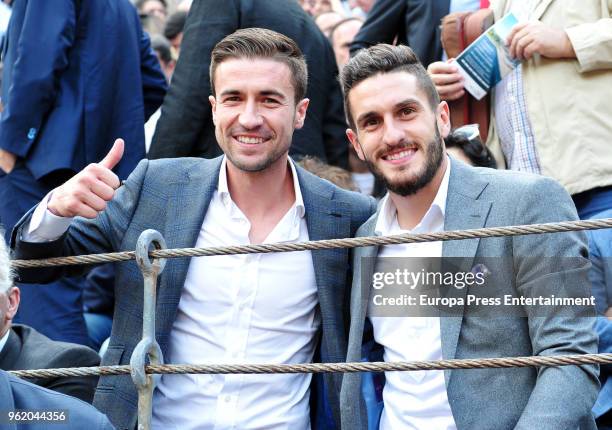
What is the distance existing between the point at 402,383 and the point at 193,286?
0.81 meters

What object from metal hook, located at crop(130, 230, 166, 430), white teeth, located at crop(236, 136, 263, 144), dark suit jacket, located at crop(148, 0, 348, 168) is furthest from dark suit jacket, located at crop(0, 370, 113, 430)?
dark suit jacket, located at crop(148, 0, 348, 168)

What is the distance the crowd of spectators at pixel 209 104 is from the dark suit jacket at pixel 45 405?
3.87 feet

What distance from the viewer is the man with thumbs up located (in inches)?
144

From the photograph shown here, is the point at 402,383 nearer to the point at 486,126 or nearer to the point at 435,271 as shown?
the point at 435,271

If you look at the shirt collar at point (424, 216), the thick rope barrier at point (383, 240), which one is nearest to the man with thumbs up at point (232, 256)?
the shirt collar at point (424, 216)

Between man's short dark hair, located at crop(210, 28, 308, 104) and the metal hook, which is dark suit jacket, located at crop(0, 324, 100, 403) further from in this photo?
man's short dark hair, located at crop(210, 28, 308, 104)

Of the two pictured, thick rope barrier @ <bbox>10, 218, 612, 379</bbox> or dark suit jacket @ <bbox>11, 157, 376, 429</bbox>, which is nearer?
thick rope barrier @ <bbox>10, 218, 612, 379</bbox>

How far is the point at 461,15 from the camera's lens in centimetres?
487

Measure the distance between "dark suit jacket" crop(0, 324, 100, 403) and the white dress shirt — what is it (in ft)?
3.92

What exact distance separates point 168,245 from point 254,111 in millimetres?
577

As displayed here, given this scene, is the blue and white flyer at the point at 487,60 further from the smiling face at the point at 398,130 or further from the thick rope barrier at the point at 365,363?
the thick rope barrier at the point at 365,363

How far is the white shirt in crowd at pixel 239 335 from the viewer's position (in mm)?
3670

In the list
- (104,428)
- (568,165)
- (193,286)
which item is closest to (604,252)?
(568,165)

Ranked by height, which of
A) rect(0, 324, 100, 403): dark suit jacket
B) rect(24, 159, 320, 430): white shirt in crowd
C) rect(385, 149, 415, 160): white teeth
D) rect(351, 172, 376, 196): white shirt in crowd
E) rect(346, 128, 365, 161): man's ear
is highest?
rect(385, 149, 415, 160): white teeth
